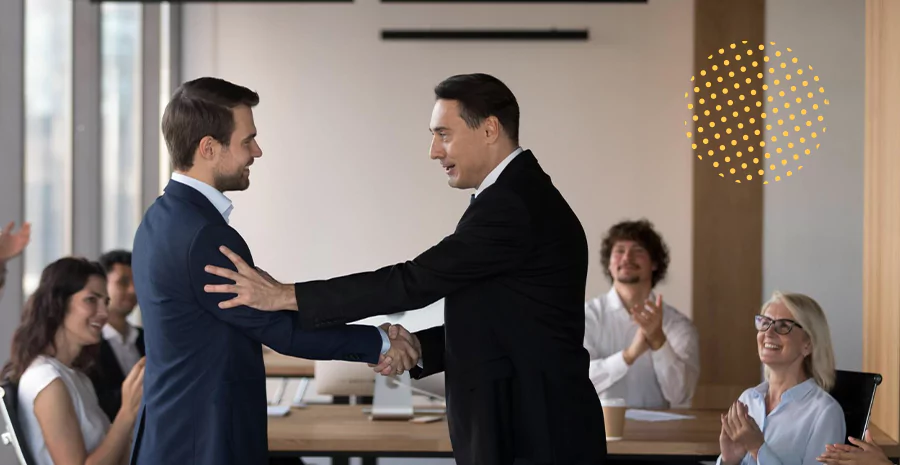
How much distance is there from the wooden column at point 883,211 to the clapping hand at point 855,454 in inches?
31.3

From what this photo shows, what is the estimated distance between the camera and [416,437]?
364 centimetres

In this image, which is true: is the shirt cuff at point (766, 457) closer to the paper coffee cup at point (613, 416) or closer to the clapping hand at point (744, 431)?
the clapping hand at point (744, 431)

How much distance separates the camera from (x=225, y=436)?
2398 millimetres

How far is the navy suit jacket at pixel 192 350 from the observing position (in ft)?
7.88

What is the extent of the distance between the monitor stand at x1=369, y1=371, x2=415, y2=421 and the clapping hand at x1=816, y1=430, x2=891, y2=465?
61.8 inches

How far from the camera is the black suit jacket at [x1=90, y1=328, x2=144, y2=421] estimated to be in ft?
12.0

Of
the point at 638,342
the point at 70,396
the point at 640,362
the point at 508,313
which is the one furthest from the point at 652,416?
the point at 70,396

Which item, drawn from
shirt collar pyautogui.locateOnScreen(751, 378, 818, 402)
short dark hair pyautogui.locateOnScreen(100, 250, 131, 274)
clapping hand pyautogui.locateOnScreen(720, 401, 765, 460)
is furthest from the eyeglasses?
short dark hair pyautogui.locateOnScreen(100, 250, 131, 274)

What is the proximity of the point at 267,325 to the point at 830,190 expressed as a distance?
3.40 meters

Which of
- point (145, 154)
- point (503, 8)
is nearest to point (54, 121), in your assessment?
point (145, 154)

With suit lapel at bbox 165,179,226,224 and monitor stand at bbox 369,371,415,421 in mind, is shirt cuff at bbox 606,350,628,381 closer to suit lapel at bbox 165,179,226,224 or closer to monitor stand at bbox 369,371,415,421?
monitor stand at bbox 369,371,415,421

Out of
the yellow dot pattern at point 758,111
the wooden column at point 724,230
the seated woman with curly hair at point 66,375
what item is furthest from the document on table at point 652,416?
the wooden column at point 724,230

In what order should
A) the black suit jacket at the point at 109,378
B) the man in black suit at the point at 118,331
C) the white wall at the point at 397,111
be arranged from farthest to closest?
the white wall at the point at 397,111
the man in black suit at the point at 118,331
the black suit jacket at the point at 109,378

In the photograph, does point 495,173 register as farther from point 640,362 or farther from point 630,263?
point 630,263
